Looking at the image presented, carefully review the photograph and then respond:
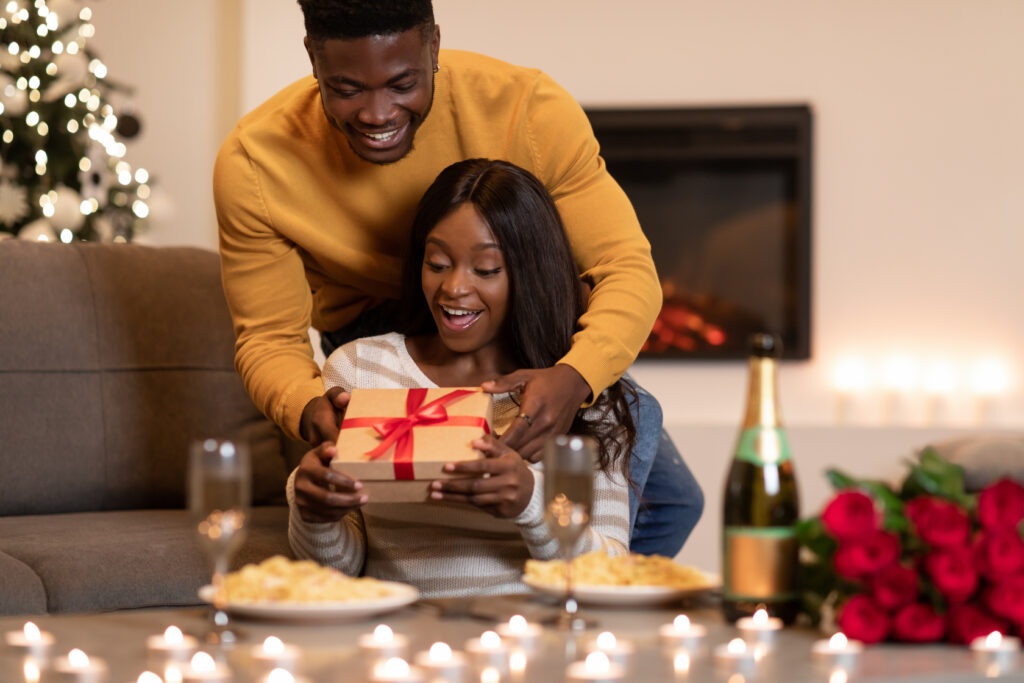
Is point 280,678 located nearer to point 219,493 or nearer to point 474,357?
point 219,493

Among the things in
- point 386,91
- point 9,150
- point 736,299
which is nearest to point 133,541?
point 386,91

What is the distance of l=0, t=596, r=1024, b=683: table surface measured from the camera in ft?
3.17

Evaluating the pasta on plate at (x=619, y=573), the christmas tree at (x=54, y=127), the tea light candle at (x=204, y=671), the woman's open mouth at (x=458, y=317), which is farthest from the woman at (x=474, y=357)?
the christmas tree at (x=54, y=127)

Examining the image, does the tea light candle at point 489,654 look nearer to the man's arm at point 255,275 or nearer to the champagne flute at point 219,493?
the champagne flute at point 219,493

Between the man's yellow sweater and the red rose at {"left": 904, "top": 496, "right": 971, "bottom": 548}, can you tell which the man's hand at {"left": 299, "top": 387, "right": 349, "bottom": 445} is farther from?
the red rose at {"left": 904, "top": 496, "right": 971, "bottom": 548}

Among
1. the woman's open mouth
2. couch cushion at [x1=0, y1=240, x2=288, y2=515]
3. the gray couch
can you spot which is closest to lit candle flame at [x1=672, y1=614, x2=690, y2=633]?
the woman's open mouth

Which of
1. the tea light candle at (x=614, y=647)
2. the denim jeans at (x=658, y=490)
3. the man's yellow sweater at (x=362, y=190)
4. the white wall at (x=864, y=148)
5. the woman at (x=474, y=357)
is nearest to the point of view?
the tea light candle at (x=614, y=647)

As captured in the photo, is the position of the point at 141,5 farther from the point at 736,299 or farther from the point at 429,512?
the point at 429,512

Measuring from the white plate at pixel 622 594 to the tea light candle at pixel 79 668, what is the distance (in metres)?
0.46

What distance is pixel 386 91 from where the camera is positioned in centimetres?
171

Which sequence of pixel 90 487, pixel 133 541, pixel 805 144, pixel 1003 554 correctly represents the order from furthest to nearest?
pixel 805 144, pixel 90 487, pixel 133 541, pixel 1003 554

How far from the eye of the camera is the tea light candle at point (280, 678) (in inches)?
35.8

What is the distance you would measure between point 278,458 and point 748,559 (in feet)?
5.56

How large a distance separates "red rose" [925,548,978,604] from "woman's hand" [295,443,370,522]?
2.28 ft
